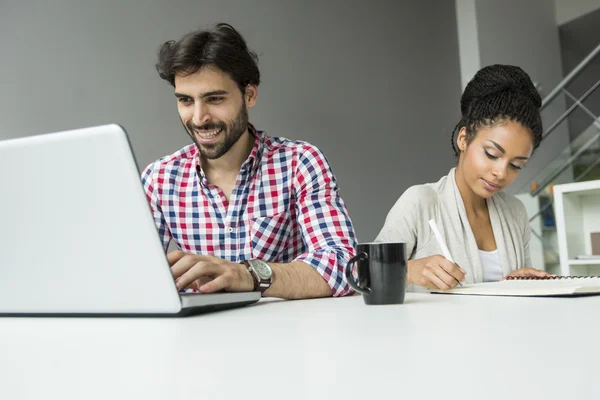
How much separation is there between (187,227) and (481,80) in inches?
37.6

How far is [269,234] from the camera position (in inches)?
53.2

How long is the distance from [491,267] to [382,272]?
90cm

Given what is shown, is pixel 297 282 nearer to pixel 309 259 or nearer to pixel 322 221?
pixel 309 259

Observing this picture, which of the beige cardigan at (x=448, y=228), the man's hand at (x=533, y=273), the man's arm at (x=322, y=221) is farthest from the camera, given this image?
the beige cardigan at (x=448, y=228)

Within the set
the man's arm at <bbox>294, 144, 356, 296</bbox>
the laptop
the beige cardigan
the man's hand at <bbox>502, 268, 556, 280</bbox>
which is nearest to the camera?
the laptop

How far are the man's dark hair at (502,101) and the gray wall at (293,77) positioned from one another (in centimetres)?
171

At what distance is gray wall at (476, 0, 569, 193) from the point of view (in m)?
4.10

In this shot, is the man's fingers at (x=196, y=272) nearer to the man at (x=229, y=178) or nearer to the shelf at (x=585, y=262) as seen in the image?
the man at (x=229, y=178)

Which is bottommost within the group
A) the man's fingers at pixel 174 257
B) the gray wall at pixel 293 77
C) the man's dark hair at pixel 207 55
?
the man's fingers at pixel 174 257

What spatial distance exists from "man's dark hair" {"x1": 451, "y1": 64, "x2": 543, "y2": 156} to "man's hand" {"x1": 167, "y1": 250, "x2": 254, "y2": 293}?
977 millimetres

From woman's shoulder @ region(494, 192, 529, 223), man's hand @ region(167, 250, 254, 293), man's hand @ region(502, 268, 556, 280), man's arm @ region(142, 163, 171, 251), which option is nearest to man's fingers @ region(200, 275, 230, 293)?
man's hand @ region(167, 250, 254, 293)

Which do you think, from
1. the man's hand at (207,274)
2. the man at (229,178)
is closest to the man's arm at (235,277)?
the man's hand at (207,274)

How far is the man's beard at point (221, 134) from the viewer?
1.40 meters

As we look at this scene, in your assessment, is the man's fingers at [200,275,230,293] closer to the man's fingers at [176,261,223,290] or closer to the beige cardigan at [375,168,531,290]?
the man's fingers at [176,261,223,290]
